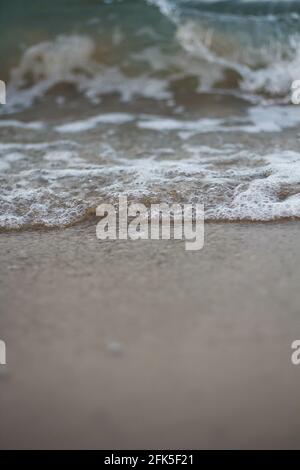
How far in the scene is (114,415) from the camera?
40.9 inches

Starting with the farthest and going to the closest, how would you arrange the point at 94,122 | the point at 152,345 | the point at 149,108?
1. the point at 149,108
2. the point at 94,122
3. the point at 152,345

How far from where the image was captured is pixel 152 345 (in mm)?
1216

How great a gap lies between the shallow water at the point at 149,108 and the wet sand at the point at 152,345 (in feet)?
1.33

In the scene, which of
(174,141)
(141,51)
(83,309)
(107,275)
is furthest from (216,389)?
(141,51)

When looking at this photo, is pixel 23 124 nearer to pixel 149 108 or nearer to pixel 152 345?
pixel 149 108

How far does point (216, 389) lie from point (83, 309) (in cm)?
46

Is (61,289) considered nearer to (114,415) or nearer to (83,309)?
(83,309)

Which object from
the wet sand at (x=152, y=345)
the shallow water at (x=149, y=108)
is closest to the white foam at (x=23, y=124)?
the shallow water at (x=149, y=108)

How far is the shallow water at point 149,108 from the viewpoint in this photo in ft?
7.10

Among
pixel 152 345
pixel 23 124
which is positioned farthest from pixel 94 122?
pixel 152 345

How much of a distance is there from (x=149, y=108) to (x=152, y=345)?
9.59 ft

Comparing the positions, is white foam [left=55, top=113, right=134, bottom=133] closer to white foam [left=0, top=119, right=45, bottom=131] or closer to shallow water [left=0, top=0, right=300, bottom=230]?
shallow water [left=0, top=0, right=300, bottom=230]

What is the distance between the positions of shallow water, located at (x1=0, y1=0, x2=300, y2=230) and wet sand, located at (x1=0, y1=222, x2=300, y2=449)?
0.41 metres

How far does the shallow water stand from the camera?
2164mm
